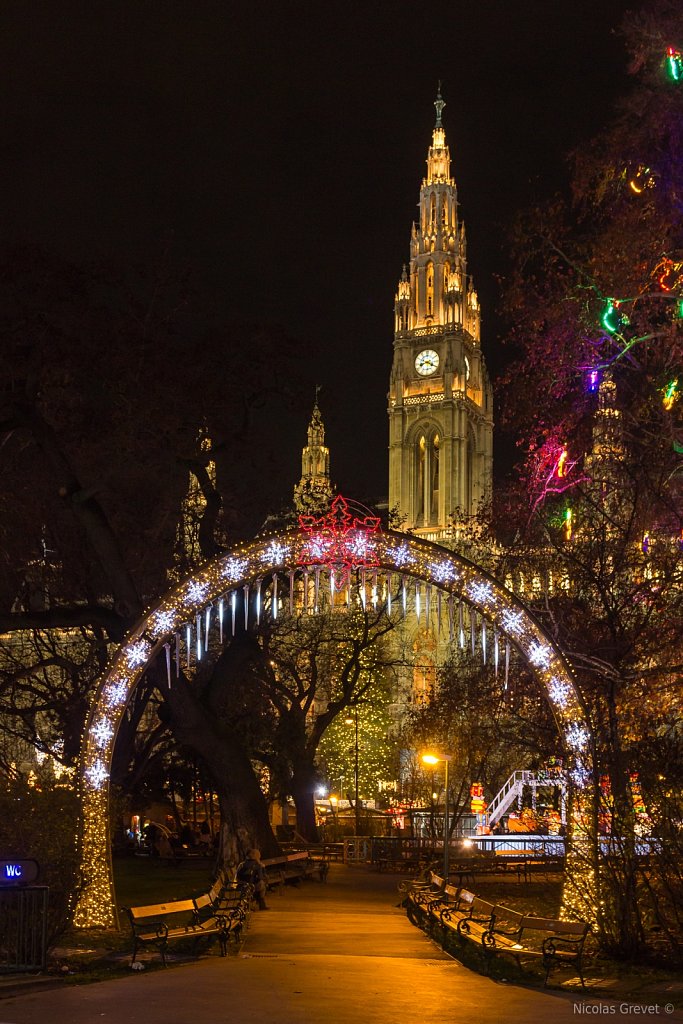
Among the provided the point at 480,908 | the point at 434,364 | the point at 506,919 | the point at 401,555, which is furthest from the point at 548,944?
the point at 434,364

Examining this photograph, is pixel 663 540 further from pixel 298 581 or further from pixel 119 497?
pixel 298 581

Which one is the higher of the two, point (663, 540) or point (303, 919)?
point (663, 540)

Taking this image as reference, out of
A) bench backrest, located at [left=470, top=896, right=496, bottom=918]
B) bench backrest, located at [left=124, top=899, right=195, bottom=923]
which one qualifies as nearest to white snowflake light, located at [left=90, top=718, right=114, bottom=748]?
bench backrest, located at [left=124, top=899, right=195, bottom=923]

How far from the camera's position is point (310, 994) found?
38.0ft

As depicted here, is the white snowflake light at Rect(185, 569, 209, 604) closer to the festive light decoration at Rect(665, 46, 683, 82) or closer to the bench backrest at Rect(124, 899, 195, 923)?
the bench backrest at Rect(124, 899, 195, 923)

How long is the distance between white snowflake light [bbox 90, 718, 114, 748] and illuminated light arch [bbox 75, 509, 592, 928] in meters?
0.01

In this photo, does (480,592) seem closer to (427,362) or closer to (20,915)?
(20,915)

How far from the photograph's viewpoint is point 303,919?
20.0 meters

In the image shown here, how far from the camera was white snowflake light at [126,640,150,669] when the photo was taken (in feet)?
59.1

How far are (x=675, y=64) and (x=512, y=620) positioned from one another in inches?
292

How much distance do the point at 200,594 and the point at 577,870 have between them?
6355 millimetres

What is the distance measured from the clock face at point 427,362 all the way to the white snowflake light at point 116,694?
94.8 meters

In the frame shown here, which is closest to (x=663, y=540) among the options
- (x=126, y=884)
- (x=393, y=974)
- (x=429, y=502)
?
(x=393, y=974)

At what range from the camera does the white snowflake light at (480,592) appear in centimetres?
1772
